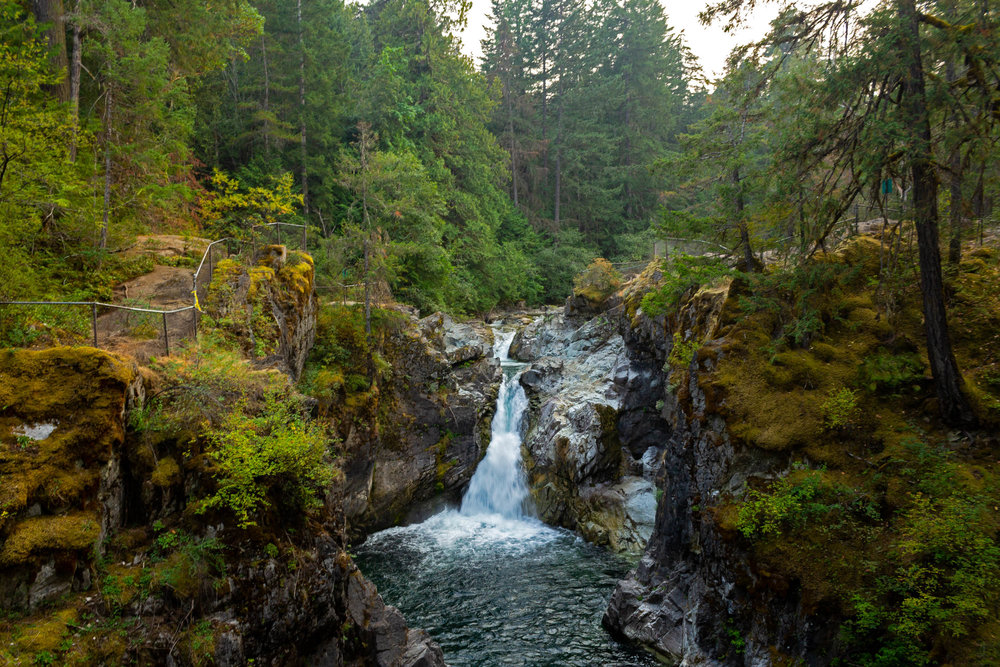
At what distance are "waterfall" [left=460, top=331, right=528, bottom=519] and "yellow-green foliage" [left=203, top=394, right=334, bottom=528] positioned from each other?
34.0 feet

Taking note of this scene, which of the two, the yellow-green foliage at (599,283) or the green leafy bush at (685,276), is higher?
the yellow-green foliage at (599,283)

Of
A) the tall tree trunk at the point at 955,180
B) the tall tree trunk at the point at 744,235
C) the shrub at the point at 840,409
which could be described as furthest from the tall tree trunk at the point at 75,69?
the tall tree trunk at the point at 955,180

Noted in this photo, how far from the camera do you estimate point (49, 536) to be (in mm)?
5770

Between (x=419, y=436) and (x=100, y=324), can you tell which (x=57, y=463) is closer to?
(x=100, y=324)

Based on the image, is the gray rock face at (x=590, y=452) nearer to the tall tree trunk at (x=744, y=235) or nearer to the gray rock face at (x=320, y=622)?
the tall tree trunk at (x=744, y=235)

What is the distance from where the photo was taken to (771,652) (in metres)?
7.60

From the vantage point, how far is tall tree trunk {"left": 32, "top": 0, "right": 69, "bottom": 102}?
11.5 m

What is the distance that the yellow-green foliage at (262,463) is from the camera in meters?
7.13

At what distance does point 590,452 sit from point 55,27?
1823cm

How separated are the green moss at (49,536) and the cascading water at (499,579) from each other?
23.6 feet

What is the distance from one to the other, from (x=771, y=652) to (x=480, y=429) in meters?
12.3

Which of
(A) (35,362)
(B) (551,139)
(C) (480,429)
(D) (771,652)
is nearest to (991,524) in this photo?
(D) (771,652)

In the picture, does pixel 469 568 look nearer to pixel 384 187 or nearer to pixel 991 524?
pixel 991 524

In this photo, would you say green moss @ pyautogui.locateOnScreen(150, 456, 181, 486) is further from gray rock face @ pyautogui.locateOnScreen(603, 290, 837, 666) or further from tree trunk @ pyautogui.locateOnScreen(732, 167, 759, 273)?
tree trunk @ pyautogui.locateOnScreen(732, 167, 759, 273)
